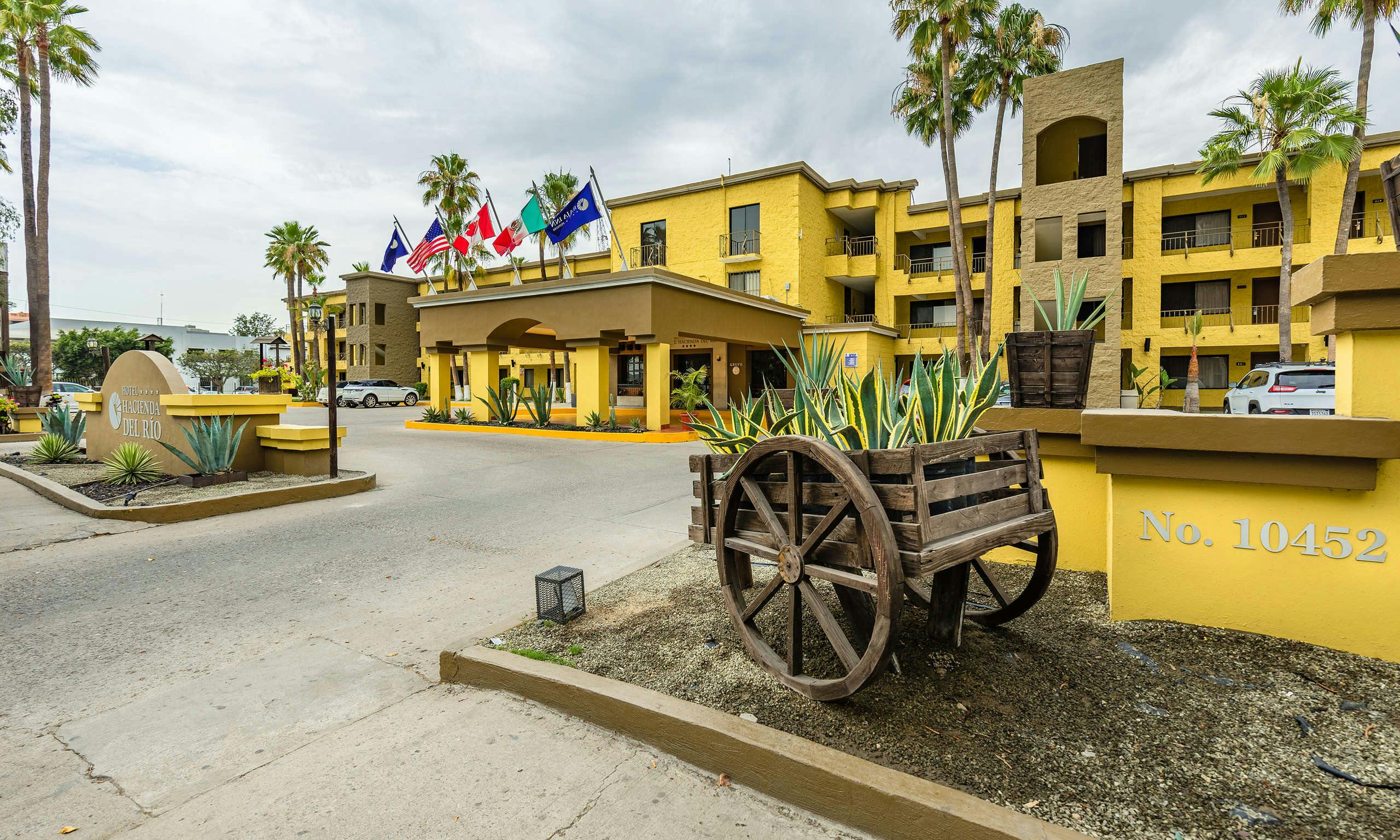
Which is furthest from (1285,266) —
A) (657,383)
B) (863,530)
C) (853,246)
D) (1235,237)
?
(863,530)

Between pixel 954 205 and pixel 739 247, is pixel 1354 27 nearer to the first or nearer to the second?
pixel 954 205

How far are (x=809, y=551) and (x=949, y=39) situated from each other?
2465 cm

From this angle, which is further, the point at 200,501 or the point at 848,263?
the point at 848,263

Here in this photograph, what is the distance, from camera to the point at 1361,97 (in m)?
18.9

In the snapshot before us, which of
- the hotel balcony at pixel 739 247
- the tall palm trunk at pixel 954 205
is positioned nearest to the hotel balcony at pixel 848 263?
the hotel balcony at pixel 739 247

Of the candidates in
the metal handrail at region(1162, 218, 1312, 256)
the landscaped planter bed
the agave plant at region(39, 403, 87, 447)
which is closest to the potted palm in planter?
the landscaped planter bed

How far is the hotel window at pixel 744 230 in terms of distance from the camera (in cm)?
2895

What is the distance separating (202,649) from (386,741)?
1.98 metres

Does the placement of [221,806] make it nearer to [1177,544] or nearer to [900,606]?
[900,606]

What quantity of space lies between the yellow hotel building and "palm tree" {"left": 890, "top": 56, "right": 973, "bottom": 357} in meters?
1.82

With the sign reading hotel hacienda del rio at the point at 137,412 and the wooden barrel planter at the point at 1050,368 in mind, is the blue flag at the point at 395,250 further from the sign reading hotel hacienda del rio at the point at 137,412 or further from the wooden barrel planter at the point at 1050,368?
the wooden barrel planter at the point at 1050,368

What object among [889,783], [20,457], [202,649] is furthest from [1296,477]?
[20,457]

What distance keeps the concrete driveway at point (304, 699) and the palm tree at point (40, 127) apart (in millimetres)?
22451

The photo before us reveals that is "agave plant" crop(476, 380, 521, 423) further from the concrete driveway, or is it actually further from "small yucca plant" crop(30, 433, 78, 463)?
the concrete driveway
